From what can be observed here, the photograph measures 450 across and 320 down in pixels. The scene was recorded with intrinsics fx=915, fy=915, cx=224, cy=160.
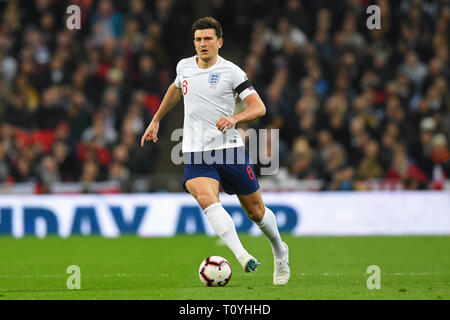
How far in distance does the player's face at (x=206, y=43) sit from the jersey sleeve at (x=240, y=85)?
0.27m

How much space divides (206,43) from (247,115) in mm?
842

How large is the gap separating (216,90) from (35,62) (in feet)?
39.3

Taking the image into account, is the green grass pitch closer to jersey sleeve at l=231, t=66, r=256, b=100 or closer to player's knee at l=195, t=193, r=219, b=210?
player's knee at l=195, t=193, r=219, b=210

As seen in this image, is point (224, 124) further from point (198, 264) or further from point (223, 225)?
point (198, 264)

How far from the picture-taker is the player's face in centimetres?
866

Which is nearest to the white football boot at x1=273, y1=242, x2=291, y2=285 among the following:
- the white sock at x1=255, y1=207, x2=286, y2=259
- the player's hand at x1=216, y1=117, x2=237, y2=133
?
the white sock at x1=255, y1=207, x2=286, y2=259

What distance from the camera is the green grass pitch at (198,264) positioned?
8.05 meters

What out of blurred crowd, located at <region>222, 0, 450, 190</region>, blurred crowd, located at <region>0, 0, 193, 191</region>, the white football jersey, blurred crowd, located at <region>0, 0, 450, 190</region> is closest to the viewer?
the white football jersey

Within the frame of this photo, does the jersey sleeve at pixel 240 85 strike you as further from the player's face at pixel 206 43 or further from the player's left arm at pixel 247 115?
the player's face at pixel 206 43

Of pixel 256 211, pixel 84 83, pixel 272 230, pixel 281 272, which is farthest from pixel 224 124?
pixel 84 83

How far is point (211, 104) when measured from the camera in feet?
28.6

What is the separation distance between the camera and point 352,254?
1312 cm

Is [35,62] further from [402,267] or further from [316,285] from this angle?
[316,285]
